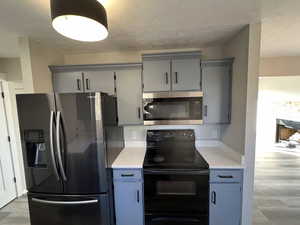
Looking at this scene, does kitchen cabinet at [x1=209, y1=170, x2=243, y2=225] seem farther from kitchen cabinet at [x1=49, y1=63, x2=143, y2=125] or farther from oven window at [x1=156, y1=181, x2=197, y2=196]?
kitchen cabinet at [x1=49, y1=63, x2=143, y2=125]

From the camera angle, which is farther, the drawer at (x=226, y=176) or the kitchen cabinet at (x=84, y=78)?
the kitchen cabinet at (x=84, y=78)

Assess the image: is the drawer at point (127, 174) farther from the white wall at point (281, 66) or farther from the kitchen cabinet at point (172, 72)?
the white wall at point (281, 66)

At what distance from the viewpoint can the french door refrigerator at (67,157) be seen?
5.14ft

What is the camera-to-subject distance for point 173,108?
204 cm

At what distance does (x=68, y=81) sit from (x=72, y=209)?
5.14 feet

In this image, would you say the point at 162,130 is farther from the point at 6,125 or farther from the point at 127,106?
the point at 6,125

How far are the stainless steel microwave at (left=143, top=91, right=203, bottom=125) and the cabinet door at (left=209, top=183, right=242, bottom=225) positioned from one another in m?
0.80

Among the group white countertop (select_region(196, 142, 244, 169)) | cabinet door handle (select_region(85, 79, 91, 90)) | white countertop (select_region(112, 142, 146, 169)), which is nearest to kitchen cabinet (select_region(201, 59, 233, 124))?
white countertop (select_region(196, 142, 244, 169))

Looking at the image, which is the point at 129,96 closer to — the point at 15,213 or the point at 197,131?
the point at 197,131

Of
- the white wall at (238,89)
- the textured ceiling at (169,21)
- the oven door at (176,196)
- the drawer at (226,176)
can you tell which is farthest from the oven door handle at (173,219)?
the textured ceiling at (169,21)

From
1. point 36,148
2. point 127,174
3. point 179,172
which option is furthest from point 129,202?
point 36,148

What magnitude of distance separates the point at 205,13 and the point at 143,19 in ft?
1.91

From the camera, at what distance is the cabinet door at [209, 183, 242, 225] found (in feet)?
5.68

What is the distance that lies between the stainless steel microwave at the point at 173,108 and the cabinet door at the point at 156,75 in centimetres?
10
